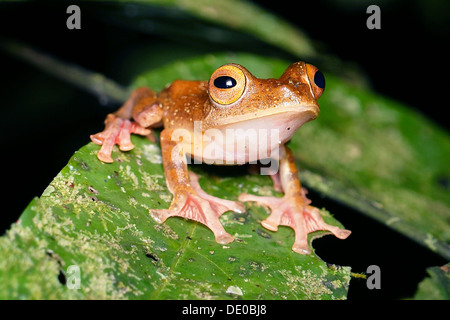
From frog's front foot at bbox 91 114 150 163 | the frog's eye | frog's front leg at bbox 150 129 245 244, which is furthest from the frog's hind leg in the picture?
the frog's eye

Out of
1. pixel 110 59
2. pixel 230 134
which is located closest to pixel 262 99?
pixel 230 134

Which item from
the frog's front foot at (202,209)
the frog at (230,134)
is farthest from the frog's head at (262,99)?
the frog's front foot at (202,209)

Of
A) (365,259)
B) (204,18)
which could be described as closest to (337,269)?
(365,259)

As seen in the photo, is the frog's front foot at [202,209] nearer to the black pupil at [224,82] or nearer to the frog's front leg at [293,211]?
the frog's front leg at [293,211]

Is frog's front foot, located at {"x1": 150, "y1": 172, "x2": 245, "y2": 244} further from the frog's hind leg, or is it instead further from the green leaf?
the frog's hind leg

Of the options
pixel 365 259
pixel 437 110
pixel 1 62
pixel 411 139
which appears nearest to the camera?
pixel 365 259

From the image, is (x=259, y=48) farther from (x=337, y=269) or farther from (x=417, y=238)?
(x=337, y=269)

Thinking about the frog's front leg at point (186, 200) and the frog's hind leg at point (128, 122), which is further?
the frog's hind leg at point (128, 122)
